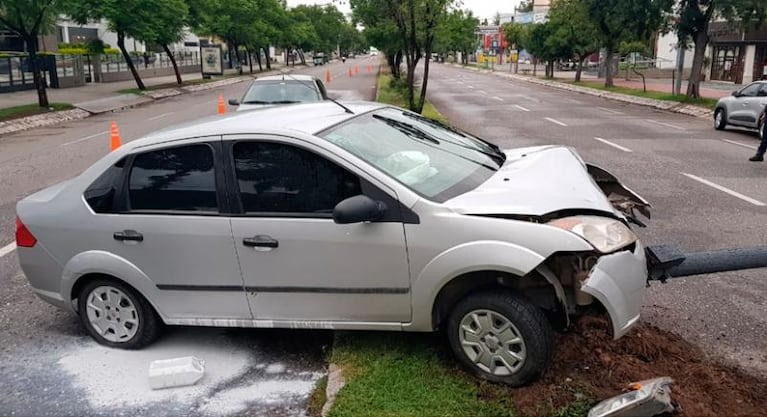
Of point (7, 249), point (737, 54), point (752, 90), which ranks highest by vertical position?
point (737, 54)

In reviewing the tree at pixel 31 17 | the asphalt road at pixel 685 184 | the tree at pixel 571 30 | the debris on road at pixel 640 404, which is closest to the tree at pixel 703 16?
the asphalt road at pixel 685 184

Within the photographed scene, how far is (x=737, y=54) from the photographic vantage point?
38.9 m

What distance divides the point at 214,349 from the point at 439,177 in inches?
80.9

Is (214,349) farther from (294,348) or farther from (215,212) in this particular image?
(215,212)

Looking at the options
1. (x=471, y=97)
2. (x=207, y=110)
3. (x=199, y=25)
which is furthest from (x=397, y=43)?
(x=199, y=25)

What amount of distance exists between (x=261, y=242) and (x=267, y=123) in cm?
86

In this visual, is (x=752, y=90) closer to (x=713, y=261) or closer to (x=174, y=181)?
(x=713, y=261)

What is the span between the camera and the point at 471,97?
31656 mm

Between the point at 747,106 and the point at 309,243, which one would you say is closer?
the point at 309,243

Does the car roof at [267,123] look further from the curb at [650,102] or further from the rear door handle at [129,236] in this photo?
the curb at [650,102]

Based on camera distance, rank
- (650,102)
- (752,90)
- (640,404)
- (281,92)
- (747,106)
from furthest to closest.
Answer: (650,102) → (752,90) → (747,106) → (281,92) → (640,404)

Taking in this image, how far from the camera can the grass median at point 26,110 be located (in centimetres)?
2227

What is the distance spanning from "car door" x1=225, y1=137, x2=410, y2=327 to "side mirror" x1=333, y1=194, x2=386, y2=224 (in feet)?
0.39

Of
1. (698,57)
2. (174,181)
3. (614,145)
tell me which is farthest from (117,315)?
(698,57)
